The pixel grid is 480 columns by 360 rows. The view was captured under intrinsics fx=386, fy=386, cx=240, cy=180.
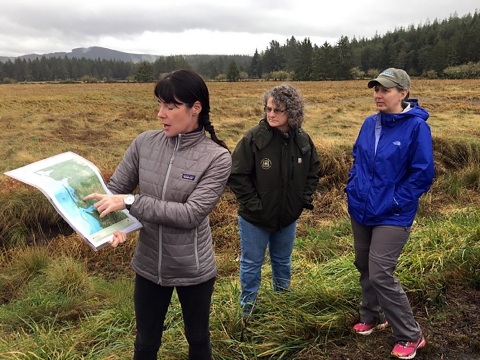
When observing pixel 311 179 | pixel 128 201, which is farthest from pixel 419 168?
pixel 128 201

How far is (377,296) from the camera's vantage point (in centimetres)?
282

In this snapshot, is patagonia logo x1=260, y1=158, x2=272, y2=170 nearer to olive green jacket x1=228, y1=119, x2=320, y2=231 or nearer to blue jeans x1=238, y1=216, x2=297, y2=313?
olive green jacket x1=228, y1=119, x2=320, y2=231

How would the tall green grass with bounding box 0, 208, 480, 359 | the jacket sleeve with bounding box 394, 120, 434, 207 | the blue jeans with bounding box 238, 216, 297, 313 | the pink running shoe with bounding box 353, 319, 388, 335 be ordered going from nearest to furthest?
the jacket sleeve with bounding box 394, 120, 434, 207, the tall green grass with bounding box 0, 208, 480, 359, the pink running shoe with bounding box 353, 319, 388, 335, the blue jeans with bounding box 238, 216, 297, 313

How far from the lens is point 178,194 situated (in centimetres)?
214

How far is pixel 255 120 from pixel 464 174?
10.7 meters

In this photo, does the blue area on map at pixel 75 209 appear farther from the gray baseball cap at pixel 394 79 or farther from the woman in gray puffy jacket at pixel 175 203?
the gray baseball cap at pixel 394 79

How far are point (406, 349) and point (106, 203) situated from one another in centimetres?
220

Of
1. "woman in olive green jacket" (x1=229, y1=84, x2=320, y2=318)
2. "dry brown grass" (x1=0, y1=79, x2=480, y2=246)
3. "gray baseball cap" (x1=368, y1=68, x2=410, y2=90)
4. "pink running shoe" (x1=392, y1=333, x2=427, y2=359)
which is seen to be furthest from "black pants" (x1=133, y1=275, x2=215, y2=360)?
"dry brown grass" (x1=0, y1=79, x2=480, y2=246)

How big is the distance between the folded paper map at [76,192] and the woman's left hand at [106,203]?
0.06 metres

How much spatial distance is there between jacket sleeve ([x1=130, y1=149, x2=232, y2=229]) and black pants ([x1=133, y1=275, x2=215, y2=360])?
18.0 inches

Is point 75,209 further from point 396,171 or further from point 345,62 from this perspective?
point 345,62

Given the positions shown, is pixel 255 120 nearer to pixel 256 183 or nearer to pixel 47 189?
pixel 256 183

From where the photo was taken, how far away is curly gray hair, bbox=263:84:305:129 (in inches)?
123

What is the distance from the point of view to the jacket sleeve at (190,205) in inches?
79.7
